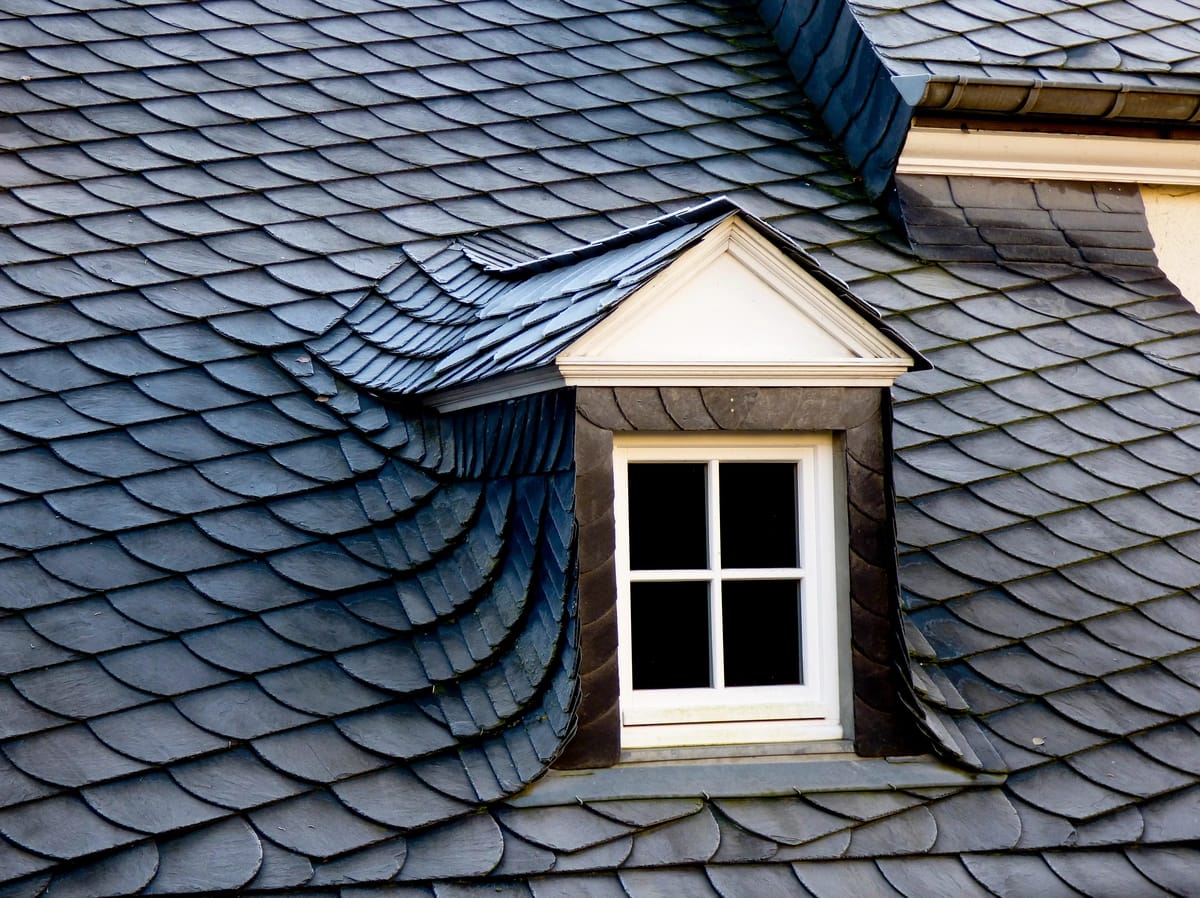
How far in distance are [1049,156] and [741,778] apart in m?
3.20

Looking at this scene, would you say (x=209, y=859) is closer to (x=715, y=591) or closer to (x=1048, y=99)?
(x=715, y=591)

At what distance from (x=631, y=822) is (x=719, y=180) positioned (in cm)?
292

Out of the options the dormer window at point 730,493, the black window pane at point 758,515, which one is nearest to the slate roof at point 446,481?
the dormer window at point 730,493

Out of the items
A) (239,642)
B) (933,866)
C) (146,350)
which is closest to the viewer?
(933,866)

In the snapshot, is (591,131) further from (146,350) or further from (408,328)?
(146,350)

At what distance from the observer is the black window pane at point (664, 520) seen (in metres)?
3.64

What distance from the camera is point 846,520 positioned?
145 inches

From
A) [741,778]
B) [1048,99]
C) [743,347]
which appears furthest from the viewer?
[1048,99]

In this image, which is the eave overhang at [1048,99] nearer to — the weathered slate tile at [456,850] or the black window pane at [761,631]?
the black window pane at [761,631]

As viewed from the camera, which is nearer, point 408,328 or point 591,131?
point 408,328

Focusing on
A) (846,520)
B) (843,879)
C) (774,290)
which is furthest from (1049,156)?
(843,879)

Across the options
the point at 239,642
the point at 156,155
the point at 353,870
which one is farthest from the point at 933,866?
the point at 156,155

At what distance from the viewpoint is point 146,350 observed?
Answer: 4.63 metres

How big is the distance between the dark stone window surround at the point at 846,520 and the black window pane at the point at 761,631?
0.16 metres
